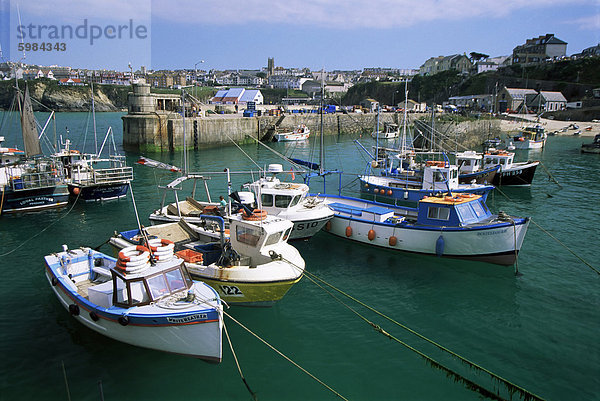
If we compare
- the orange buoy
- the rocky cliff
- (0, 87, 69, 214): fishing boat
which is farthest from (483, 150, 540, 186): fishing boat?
the rocky cliff

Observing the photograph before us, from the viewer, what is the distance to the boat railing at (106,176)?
2752cm

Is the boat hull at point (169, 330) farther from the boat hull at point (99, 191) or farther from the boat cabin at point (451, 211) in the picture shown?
the boat hull at point (99, 191)

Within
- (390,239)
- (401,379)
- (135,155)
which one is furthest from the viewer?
(135,155)

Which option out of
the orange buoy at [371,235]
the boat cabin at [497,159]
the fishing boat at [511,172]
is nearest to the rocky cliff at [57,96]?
the boat cabin at [497,159]

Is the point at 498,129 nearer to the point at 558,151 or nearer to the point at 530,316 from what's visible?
the point at 558,151

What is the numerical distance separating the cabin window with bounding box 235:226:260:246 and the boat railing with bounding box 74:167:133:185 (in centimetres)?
1646

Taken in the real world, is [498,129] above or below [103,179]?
above

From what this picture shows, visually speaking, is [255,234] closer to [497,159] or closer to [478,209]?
[478,209]

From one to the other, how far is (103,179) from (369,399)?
944 inches

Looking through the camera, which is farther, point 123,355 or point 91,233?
point 91,233

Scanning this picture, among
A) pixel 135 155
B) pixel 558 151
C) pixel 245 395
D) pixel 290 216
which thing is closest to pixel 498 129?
pixel 558 151

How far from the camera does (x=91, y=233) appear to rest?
21.8m

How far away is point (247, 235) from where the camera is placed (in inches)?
563

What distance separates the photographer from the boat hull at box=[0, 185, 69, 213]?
24.1 meters
